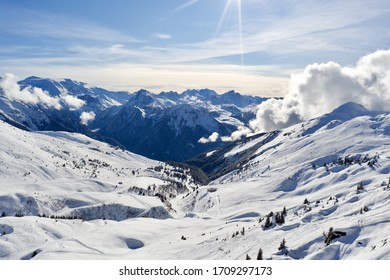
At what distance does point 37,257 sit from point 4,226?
3899 centimetres

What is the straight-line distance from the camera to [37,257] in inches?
3098

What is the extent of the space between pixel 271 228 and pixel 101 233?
56.8 meters

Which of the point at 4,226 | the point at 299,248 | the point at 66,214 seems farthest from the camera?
the point at 66,214

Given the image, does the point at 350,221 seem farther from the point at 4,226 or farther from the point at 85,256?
the point at 4,226

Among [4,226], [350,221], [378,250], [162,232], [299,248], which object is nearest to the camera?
[378,250]

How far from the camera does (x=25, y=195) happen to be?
637 ft

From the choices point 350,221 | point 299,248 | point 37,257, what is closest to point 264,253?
point 299,248
